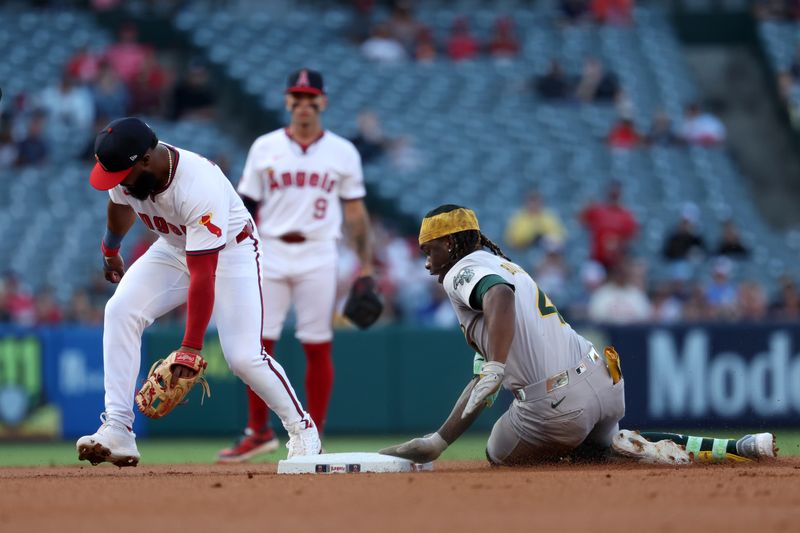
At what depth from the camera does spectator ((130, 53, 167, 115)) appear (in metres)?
18.5

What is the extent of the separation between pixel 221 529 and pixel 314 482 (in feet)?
5.00

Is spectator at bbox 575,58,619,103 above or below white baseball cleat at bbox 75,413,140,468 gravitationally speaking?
above

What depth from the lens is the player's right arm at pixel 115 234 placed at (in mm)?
7355

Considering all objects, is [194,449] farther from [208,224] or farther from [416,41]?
[416,41]

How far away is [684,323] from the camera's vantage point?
42.3ft

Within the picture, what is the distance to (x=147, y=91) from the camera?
60.8ft

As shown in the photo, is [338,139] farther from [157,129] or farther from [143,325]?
[157,129]

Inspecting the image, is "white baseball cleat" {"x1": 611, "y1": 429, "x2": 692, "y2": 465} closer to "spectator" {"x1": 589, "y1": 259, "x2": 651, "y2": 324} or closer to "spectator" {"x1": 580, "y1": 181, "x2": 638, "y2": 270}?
"spectator" {"x1": 589, "y1": 259, "x2": 651, "y2": 324}

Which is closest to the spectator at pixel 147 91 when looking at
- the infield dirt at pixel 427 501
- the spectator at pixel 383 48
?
the spectator at pixel 383 48

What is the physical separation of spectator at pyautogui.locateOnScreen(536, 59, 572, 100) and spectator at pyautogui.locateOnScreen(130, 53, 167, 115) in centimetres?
541

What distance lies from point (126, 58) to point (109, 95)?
1.13 meters

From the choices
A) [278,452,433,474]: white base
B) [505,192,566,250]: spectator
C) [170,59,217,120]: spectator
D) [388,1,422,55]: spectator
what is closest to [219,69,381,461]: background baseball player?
[278,452,433,474]: white base

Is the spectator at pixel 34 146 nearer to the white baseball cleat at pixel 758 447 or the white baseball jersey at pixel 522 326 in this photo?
the white baseball jersey at pixel 522 326

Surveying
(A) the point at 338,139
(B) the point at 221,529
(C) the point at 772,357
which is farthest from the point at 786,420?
(B) the point at 221,529
